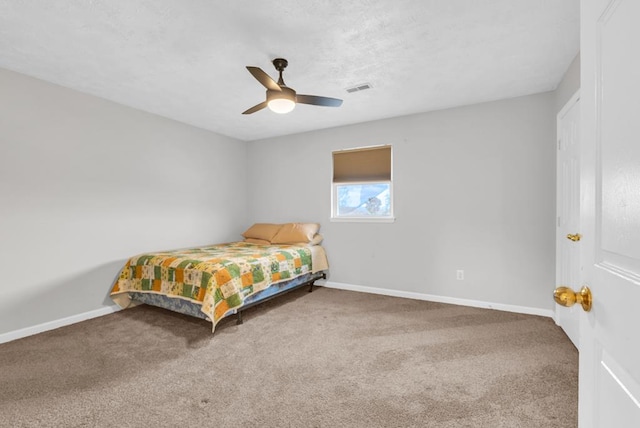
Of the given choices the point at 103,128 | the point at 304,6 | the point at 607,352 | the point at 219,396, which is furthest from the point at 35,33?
the point at 607,352

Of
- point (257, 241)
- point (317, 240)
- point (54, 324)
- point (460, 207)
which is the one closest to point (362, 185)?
point (317, 240)

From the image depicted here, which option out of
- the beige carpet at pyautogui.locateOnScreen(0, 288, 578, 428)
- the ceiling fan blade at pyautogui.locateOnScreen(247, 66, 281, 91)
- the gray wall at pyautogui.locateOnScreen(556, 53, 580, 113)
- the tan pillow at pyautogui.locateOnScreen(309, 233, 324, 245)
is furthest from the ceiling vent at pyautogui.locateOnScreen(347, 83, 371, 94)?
the beige carpet at pyautogui.locateOnScreen(0, 288, 578, 428)

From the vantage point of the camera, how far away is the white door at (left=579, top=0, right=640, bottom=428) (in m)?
0.53

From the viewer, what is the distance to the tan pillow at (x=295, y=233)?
169 inches

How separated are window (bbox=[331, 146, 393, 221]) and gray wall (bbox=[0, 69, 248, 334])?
2144 millimetres

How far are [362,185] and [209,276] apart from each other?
8.20ft

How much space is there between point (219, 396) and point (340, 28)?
2566 millimetres

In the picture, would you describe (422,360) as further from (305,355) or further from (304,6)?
(304,6)

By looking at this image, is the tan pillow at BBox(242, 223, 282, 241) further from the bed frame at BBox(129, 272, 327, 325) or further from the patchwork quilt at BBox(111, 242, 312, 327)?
the bed frame at BBox(129, 272, 327, 325)

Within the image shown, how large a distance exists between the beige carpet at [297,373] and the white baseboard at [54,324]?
0.11 m

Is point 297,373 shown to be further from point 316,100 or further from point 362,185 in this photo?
point 362,185

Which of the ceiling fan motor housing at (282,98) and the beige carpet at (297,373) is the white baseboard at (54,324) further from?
the ceiling fan motor housing at (282,98)

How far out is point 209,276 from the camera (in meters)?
2.72

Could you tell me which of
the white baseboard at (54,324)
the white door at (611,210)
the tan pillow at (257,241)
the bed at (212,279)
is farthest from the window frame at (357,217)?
the white door at (611,210)
